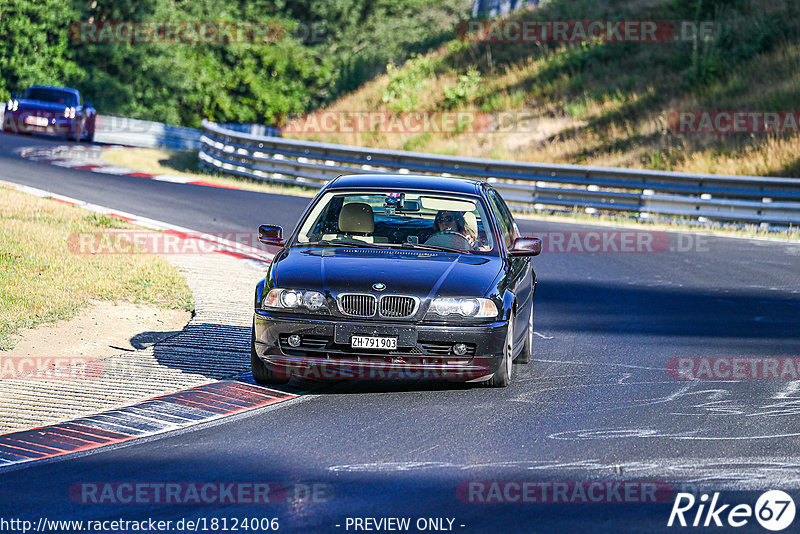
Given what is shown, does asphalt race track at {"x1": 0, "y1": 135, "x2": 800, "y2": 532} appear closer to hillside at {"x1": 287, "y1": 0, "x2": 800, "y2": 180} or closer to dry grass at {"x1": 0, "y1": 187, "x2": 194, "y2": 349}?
dry grass at {"x1": 0, "y1": 187, "x2": 194, "y2": 349}

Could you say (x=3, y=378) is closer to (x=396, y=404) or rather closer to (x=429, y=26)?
(x=396, y=404)

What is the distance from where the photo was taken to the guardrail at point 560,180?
2150cm

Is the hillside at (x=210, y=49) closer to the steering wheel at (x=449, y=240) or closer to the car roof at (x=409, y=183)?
the car roof at (x=409, y=183)

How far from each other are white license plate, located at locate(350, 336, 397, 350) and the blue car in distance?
90.6 ft

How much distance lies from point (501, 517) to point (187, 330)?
5.67 metres

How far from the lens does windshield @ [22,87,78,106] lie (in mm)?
34188

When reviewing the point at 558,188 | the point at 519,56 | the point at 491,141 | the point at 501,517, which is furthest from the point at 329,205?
the point at 519,56

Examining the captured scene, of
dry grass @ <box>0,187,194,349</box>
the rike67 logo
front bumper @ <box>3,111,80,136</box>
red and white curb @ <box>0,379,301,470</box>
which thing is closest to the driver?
red and white curb @ <box>0,379,301,470</box>

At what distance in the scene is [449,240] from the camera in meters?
9.28

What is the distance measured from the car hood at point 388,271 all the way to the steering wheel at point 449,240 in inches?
6.4

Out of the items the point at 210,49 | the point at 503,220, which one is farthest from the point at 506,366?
the point at 210,49

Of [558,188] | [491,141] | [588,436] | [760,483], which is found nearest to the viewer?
[760,483]

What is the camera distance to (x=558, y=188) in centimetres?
2333

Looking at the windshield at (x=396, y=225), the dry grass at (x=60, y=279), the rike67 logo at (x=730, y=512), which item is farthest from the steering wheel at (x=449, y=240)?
the rike67 logo at (x=730, y=512)
